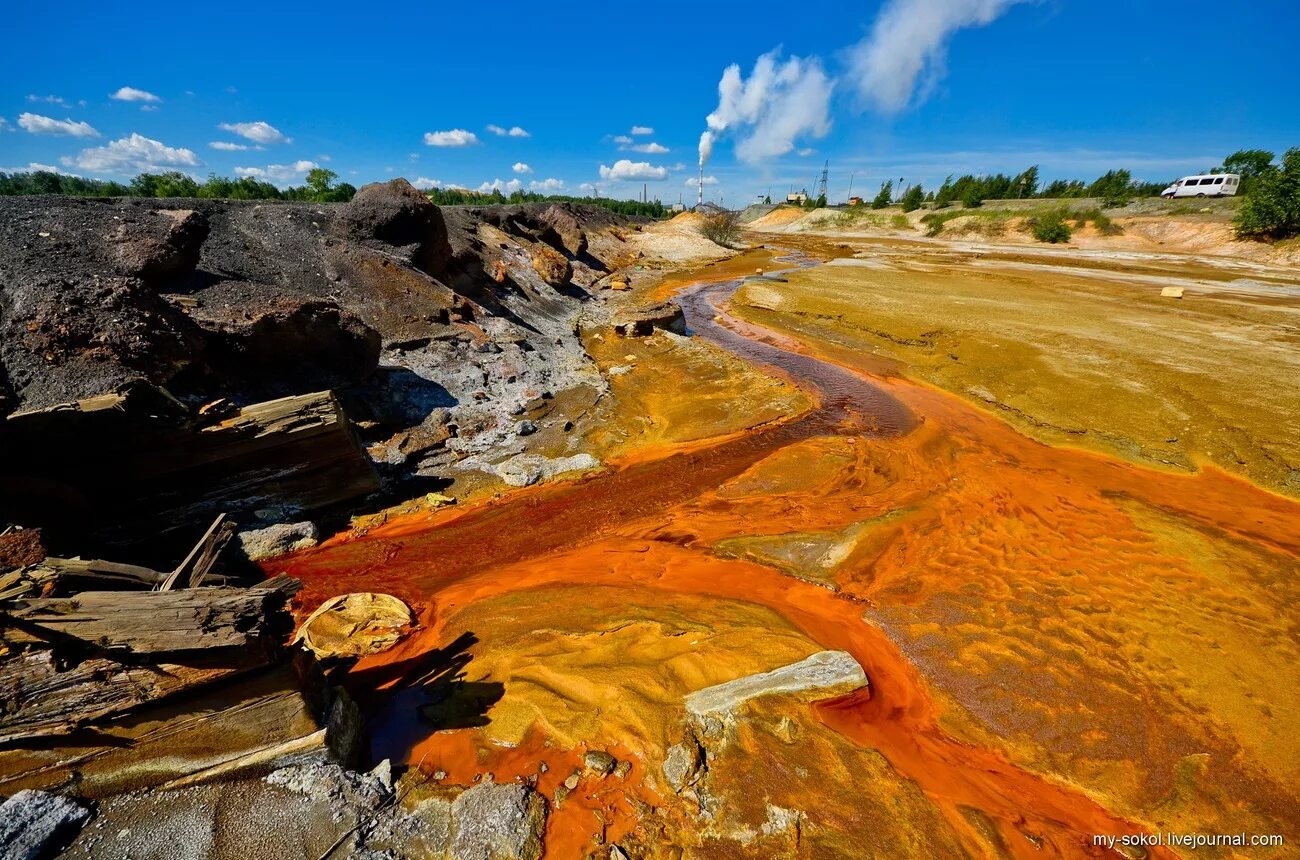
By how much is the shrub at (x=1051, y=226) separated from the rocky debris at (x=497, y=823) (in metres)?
69.1

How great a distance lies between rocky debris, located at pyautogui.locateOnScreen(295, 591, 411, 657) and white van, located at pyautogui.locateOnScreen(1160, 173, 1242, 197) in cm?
8259

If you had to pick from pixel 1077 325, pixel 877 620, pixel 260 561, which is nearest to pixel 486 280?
pixel 260 561

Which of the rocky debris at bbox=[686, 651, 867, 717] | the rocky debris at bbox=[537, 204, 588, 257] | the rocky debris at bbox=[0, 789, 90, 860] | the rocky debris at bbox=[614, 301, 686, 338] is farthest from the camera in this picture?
the rocky debris at bbox=[537, 204, 588, 257]

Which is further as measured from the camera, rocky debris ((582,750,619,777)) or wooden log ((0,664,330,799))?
rocky debris ((582,750,619,777))

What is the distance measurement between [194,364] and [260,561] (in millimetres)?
3878

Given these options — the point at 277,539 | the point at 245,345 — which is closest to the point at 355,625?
the point at 277,539

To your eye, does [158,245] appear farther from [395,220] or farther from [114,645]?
[114,645]

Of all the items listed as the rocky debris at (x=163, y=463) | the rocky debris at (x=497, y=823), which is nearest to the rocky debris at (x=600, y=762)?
the rocky debris at (x=497, y=823)

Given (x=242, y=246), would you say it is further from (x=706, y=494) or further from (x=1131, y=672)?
(x=1131, y=672)

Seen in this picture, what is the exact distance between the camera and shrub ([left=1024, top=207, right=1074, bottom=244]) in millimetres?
51156

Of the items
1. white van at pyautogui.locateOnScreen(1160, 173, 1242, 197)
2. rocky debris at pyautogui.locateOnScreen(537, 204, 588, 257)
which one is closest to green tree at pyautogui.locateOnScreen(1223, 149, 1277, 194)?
white van at pyautogui.locateOnScreen(1160, 173, 1242, 197)

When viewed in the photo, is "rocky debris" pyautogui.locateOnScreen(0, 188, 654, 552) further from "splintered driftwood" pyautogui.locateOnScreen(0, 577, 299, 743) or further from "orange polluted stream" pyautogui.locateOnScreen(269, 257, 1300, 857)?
"splintered driftwood" pyautogui.locateOnScreen(0, 577, 299, 743)

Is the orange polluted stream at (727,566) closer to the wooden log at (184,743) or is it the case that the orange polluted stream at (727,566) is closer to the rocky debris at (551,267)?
the wooden log at (184,743)

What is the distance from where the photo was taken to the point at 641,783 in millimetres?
4070
